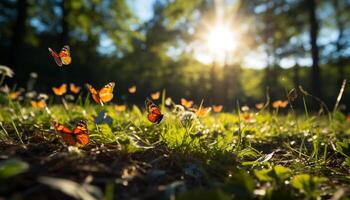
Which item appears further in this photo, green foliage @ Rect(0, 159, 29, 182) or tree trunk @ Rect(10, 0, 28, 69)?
tree trunk @ Rect(10, 0, 28, 69)

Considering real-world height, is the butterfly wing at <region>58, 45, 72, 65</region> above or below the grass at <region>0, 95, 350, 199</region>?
above

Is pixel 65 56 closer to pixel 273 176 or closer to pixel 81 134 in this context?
pixel 81 134

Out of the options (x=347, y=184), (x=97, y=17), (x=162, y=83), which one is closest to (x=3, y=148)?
(x=347, y=184)

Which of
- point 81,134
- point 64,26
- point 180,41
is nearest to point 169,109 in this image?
point 81,134

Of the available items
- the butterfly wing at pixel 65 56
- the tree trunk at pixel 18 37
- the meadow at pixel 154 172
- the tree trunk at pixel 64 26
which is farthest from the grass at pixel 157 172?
the tree trunk at pixel 64 26

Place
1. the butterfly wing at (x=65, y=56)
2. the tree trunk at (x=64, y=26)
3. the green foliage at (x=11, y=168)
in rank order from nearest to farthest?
the green foliage at (x=11, y=168) → the butterfly wing at (x=65, y=56) → the tree trunk at (x=64, y=26)

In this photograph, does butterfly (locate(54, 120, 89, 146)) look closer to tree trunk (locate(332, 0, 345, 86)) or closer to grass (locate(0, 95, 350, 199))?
grass (locate(0, 95, 350, 199))

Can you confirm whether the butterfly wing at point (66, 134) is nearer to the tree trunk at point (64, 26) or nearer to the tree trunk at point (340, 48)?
the tree trunk at point (64, 26)

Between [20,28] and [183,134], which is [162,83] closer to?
[20,28]

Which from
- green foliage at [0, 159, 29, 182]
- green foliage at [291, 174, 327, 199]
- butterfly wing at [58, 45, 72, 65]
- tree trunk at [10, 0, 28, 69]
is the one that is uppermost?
tree trunk at [10, 0, 28, 69]

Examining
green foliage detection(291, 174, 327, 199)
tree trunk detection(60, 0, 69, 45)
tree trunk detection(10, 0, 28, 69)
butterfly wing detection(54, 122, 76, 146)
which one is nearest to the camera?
green foliage detection(291, 174, 327, 199)

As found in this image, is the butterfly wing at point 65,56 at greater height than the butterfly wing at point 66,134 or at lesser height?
greater

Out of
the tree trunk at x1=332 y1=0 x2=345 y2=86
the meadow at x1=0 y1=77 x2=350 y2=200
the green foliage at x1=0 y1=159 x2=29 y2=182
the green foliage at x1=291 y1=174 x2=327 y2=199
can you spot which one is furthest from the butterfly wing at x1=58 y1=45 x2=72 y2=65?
the tree trunk at x1=332 y1=0 x2=345 y2=86
